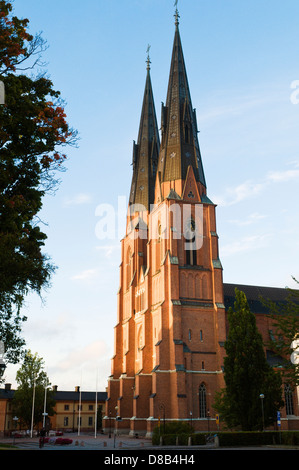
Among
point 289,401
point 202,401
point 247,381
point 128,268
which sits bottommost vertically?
point 289,401

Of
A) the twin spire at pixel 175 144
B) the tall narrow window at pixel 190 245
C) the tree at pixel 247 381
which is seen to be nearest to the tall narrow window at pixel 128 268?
the twin spire at pixel 175 144

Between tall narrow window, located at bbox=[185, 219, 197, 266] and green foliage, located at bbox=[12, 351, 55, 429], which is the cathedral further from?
green foliage, located at bbox=[12, 351, 55, 429]

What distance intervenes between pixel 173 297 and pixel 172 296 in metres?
0.17

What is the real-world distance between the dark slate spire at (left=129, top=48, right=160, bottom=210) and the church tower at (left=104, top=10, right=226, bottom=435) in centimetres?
35

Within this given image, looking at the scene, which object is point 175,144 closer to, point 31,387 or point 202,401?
point 202,401

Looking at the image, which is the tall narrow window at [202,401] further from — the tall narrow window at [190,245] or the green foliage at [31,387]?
the green foliage at [31,387]

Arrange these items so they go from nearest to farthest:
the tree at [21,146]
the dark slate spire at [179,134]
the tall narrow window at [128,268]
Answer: the tree at [21,146]
the dark slate spire at [179,134]
the tall narrow window at [128,268]

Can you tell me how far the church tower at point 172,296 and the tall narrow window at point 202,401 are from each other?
107 mm

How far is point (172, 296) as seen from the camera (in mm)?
55906

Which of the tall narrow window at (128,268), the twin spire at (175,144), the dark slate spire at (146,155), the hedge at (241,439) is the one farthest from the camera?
the dark slate spire at (146,155)

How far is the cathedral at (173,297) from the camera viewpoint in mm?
53406

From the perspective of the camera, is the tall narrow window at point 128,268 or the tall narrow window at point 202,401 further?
the tall narrow window at point 128,268

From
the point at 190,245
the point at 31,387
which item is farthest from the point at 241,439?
the point at 31,387

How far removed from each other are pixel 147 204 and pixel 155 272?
16387mm
